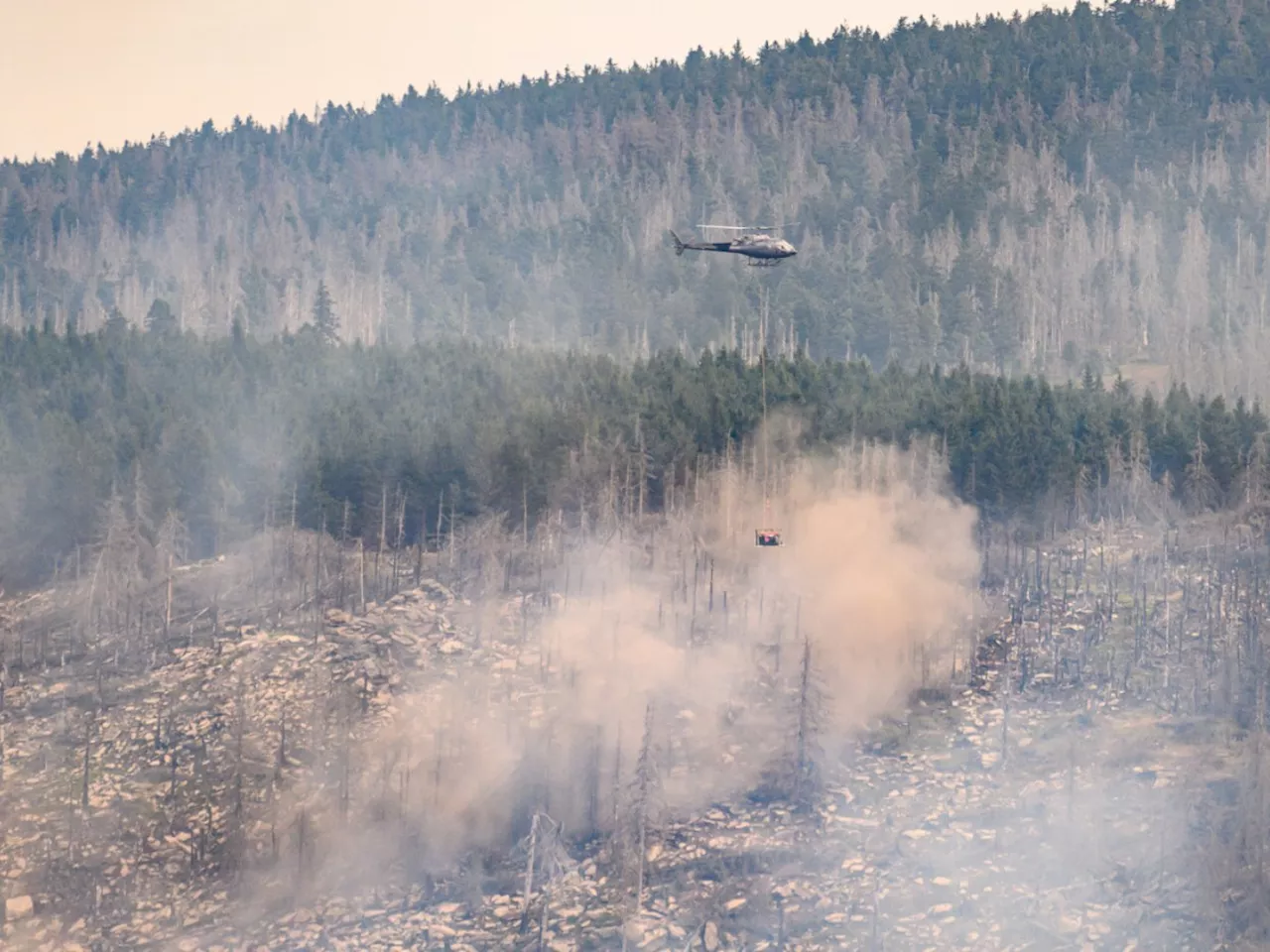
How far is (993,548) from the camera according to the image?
450 ft

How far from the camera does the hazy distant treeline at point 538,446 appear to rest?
136125 millimetres

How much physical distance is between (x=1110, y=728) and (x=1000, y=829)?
1160cm

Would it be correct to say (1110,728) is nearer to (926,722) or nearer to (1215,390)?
(926,722)

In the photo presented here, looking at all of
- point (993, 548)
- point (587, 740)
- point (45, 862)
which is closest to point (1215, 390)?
point (993, 548)

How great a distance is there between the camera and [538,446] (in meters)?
137

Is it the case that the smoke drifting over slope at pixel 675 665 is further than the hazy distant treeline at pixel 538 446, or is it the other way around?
the hazy distant treeline at pixel 538 446

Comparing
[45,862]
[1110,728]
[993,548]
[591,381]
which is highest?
[591,381]

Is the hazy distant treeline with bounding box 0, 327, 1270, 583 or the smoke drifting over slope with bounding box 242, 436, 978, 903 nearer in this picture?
the smoke drifting over slope with bounding box 242, 436, 978, 903

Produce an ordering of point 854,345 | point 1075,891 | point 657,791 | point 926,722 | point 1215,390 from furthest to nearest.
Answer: point 854,345 < point 1215,390 < point 926,722 < point 657,791 < point 1075,891

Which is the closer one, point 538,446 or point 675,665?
point 675,665

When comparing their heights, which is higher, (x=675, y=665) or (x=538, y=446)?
(x=538, y=446)

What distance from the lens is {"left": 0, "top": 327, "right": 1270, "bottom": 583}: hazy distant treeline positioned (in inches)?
5359

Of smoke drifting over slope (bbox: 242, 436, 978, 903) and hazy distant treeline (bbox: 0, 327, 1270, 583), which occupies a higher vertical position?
hazy distant treeline (bbox: 0, 327, 1270, 583)

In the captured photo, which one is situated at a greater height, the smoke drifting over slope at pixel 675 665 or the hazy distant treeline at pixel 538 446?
the hazy distant treeline at pixel 538 446
